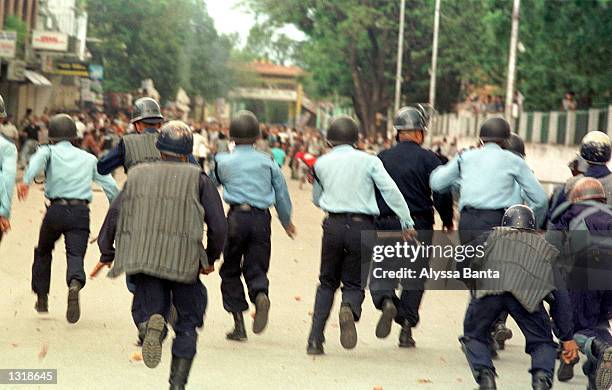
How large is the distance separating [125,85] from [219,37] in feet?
104

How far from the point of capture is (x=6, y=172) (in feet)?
32.0

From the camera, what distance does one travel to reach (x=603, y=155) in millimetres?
9695

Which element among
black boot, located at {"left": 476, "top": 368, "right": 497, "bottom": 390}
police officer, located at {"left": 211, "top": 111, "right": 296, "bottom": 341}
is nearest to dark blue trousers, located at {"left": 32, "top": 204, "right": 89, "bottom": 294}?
police officer, located at {"left": 211, "top": 111, "right": 296, "bottom": 341}

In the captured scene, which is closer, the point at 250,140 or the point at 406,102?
the point at 250,140

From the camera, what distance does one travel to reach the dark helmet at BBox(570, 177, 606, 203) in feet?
27.9

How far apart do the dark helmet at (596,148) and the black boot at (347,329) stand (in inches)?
76.0

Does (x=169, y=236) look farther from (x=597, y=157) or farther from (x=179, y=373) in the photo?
(x=597, y=157)

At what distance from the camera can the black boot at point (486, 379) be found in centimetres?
786

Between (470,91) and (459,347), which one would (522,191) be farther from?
(470,91)

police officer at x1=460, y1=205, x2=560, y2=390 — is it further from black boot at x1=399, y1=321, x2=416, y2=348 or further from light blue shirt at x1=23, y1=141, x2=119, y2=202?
light blue shirt at x1=23, y1=141, x2=119, y2=202

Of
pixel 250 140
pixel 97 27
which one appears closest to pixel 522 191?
pixel 250 140

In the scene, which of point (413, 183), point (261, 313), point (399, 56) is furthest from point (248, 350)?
point (399, 56)

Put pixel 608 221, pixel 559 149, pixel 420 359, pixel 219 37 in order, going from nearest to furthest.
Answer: pixel 608 221 < pixel 420 359 < pixel 559 149 < pixel 219 37

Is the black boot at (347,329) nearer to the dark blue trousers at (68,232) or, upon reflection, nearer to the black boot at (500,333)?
the black boot at (500,333)
